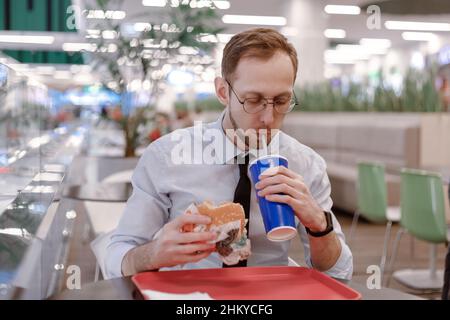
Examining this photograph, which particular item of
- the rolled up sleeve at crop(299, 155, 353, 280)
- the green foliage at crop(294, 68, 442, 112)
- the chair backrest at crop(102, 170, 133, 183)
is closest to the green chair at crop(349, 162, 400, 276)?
the green foliage at crop(294, 68, 442, 112)

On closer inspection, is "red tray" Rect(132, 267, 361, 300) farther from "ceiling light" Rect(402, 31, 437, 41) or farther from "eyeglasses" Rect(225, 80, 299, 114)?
"ceiling light" Rect(402, 31, 437, 41)

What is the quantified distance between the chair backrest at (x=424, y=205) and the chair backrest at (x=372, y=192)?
201 mm

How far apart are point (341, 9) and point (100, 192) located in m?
1.06

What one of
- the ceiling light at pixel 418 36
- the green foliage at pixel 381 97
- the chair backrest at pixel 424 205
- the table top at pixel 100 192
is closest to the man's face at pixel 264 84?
the table top at pixel 100 192

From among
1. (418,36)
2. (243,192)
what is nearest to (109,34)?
(243,192)

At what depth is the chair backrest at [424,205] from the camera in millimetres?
3006

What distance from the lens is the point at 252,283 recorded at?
3.46ft

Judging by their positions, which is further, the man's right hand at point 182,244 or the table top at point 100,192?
the table top at point 100,192

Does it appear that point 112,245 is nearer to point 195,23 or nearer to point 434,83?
point 195,23

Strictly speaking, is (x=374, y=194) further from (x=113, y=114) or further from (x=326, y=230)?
(x=326, y=230)

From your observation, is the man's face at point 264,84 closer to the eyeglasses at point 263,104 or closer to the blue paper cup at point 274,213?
the eyeglasses at point 263,104

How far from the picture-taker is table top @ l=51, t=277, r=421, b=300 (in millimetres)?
974

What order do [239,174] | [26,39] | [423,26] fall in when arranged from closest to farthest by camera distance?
1. [239,174]
2. [26,39]
3. [423,26]

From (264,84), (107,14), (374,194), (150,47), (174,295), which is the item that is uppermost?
(107,14)
